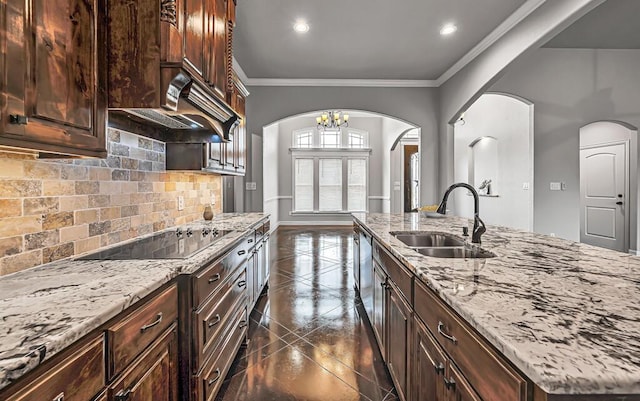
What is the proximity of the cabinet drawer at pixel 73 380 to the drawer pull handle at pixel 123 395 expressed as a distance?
9cm

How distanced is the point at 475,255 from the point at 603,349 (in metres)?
1.14

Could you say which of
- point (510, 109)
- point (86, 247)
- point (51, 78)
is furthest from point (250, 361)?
point (510, 109)

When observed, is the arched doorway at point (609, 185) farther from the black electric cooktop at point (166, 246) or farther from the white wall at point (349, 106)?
the black electric cooktop at point (166, 246)

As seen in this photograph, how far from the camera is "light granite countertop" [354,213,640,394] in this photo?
58 cm

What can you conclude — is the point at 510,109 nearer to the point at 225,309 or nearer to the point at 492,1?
the point at 492,1

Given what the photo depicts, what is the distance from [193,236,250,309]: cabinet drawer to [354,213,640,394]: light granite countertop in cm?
97

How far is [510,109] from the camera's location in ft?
18.5

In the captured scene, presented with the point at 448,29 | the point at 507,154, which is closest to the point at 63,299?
the point at 448,29

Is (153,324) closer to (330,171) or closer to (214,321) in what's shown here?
(214,321)

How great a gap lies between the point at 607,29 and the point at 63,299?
20.3ft

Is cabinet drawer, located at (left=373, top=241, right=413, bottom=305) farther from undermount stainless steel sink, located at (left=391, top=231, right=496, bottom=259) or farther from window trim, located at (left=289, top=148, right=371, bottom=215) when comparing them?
window trim, located at (left=289, top=148, right=371, bottom=215)

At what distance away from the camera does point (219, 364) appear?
179 cm

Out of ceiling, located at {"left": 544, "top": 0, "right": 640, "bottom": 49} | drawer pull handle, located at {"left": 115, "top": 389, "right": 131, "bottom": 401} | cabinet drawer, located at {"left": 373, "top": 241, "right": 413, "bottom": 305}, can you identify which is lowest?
drawer pull handle, located at {"left": 115, "top": 389, "right": 131, "bottom": 401}

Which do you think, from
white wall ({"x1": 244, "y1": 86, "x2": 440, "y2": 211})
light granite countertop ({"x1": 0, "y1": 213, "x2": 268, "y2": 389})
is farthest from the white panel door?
light granite countertop ({"x1": 0, "y1": 213, "x2": 268, "y2": 389})
